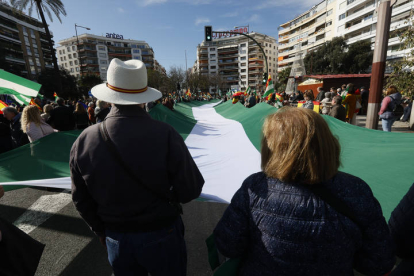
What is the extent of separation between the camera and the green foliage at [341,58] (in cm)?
3538

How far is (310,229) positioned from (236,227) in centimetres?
33

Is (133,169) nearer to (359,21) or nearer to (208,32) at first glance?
(208,32)

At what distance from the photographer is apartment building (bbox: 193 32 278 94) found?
9069cm

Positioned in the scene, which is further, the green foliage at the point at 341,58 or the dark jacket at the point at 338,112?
the green foliage at the point at 341,58

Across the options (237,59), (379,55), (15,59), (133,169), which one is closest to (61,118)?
(133,169)

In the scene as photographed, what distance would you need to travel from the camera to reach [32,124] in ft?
13.9

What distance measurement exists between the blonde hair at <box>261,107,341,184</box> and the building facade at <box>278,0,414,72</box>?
4479cm

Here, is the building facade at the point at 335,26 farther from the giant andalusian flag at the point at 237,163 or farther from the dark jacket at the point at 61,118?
the dark jacket at the point at 61,118

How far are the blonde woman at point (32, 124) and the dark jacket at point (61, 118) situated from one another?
1633 mm

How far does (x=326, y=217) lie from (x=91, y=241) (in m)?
3.25

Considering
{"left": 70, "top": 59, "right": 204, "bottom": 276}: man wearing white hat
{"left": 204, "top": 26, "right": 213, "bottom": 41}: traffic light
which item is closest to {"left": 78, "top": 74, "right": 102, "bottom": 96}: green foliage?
{"left": 204, "top": 26, "right": 213, "bottom": 41}: traffic light

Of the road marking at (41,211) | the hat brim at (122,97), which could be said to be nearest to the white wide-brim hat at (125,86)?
the hat brim at (122,97)

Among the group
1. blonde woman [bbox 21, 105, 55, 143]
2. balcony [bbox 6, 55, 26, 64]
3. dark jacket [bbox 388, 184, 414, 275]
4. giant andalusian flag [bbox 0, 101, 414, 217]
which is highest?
balcony [bbox 6, 55, 26, 64]

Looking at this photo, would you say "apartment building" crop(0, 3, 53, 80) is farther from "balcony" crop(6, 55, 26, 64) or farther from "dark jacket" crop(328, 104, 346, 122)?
"dark jacket" crop(328, 104, 346, 122)
